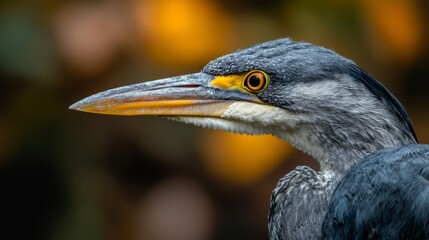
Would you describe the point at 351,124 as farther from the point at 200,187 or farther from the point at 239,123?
the point at 200,187

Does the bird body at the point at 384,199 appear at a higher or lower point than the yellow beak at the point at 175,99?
lower

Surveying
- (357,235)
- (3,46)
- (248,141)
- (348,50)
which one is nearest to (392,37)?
(348,50)

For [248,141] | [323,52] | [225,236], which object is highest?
[323,52]

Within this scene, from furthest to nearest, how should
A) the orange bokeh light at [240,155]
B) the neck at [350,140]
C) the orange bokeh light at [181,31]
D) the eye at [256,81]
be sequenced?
1. the orange bokeh light at [181,31]
2. the orange bokeh light at [240,155]
3. the eye at [256,81]
4. the neck at [350,140]

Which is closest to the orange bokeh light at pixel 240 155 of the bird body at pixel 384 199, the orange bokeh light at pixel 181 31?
the orange bokeh light at pixel 181 31

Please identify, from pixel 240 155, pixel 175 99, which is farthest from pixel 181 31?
pixel 175 99

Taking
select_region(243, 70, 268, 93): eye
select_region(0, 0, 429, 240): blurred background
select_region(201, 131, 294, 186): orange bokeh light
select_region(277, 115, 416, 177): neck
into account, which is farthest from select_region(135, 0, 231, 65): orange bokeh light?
select_region(277, 115, 416, 177): neck

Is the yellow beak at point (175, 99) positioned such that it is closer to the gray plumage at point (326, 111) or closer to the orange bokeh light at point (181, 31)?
the gray plumage at point (326, 111)

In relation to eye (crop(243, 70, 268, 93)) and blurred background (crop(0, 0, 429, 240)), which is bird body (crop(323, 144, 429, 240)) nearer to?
eye (crop(243, 70, 268, 93))
